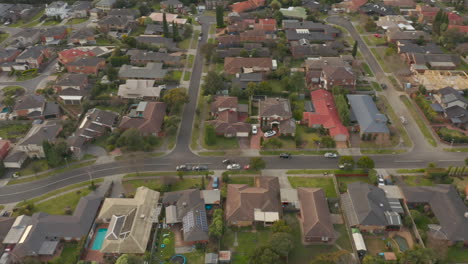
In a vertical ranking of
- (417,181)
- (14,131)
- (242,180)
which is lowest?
(242,180)

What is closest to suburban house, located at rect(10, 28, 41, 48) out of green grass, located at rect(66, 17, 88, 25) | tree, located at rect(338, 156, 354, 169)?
green grass, located at rect(66, 17, 88, 25)

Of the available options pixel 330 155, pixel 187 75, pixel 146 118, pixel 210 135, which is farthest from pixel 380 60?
pixel 146 118

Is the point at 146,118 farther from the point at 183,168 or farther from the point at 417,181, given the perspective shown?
the point at 417,181

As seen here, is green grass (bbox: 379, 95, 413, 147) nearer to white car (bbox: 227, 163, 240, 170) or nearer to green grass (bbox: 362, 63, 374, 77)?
green grass (bbox: 362, 63, 374, 77)

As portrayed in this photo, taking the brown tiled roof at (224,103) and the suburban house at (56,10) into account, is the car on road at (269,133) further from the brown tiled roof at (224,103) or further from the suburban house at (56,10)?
the suburban house at (56,10)

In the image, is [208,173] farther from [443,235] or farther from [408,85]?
[408,85]

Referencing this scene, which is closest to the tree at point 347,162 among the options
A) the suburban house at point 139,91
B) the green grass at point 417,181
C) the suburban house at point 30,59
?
the green grass at point 417,181
